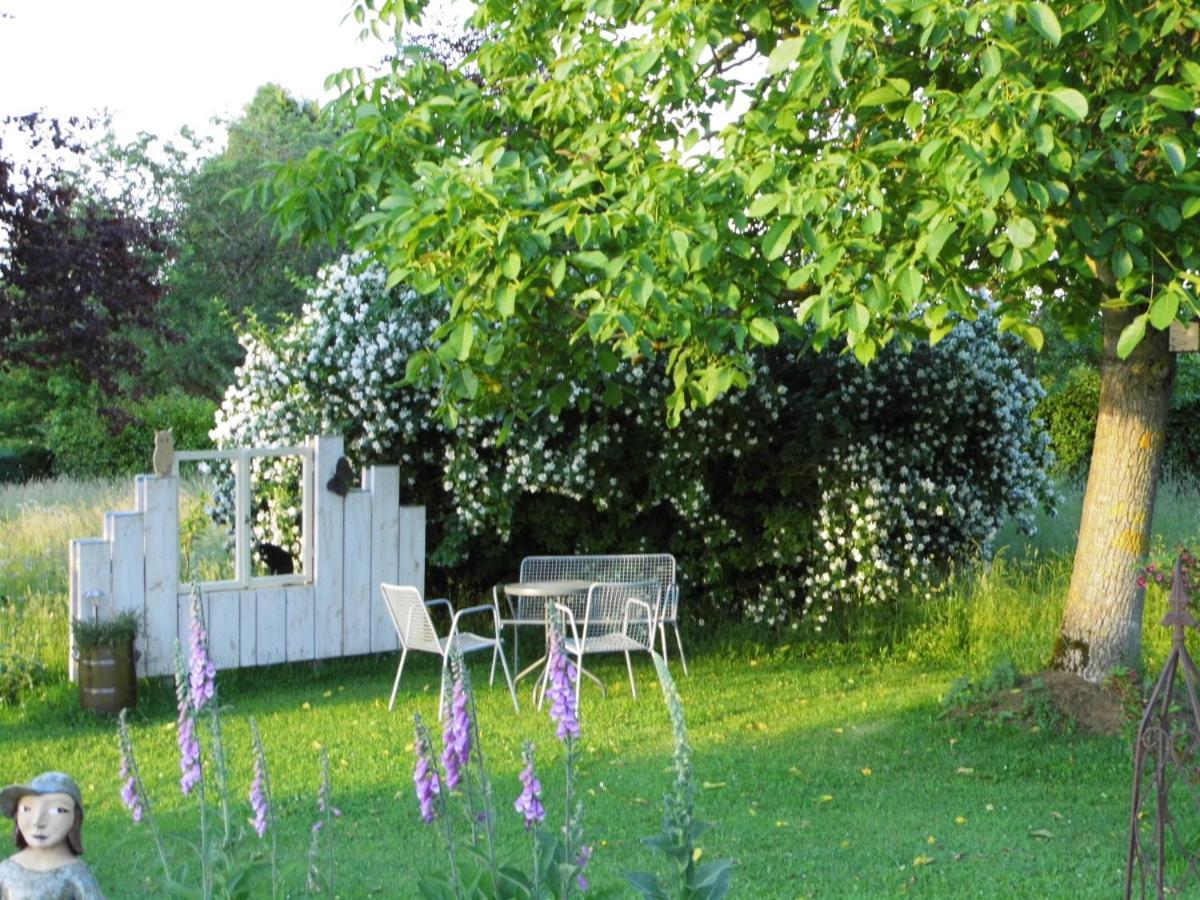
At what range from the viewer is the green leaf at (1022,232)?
199 inches

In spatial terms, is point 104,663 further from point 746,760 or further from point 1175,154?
point 1175,154

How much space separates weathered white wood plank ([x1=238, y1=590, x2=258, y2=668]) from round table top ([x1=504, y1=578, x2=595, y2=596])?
1621mm

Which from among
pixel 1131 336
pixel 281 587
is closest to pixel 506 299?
pixel 1131 336

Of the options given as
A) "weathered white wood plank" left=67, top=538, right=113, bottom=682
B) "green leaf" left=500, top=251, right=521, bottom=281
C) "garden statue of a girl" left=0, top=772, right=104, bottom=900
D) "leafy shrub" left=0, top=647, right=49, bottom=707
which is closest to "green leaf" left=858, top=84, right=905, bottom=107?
"green leaf" left=500, top=251, right=521, bottom=281

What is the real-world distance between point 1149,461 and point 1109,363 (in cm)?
55

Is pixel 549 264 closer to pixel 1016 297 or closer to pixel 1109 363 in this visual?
pixel 1016 297

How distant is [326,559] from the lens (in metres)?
9.18

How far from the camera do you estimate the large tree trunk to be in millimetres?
7449

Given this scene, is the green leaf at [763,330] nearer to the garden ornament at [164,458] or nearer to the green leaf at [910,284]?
the green leaf at [910,284]

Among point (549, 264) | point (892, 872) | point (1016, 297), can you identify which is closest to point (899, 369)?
point (1016, 297)

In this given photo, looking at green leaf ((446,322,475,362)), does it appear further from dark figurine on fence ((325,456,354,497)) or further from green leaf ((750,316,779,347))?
dark figurine on fence ((325,456,354,497))

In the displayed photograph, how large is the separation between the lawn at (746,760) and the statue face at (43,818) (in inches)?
49.0

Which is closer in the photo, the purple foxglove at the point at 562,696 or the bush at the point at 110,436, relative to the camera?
the purple foxglove at the point at 562,696

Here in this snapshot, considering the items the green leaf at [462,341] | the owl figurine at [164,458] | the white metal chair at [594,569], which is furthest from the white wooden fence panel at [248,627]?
the green leaf at [462,341]
